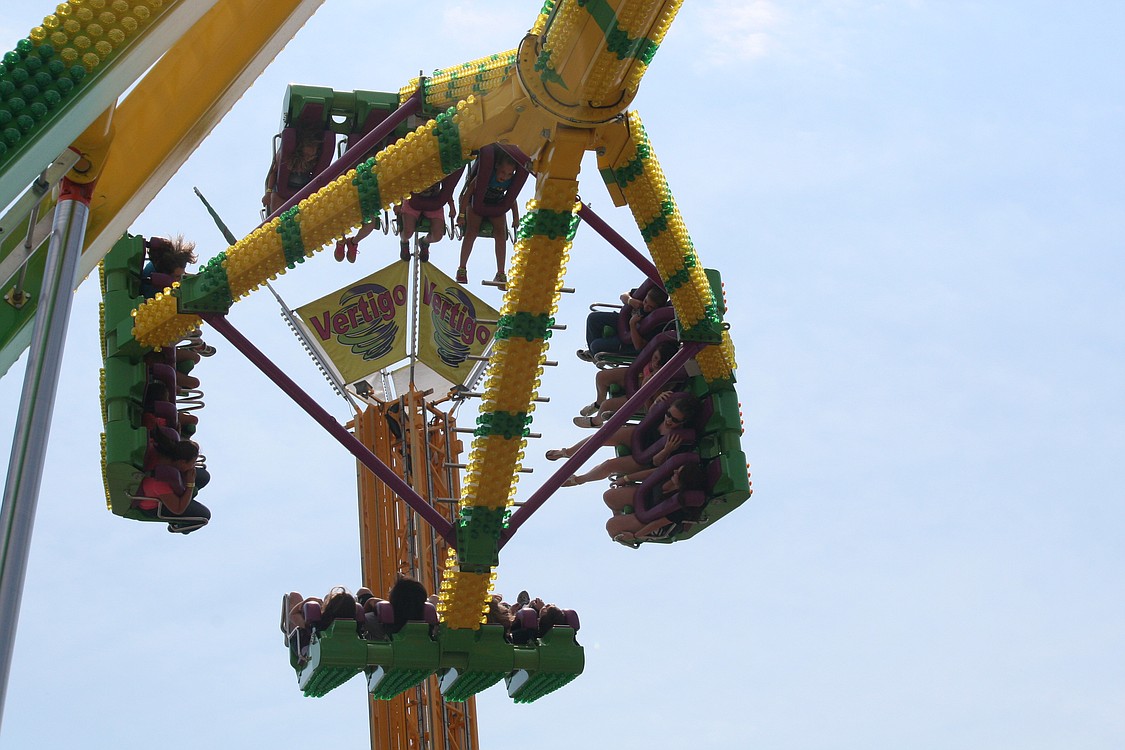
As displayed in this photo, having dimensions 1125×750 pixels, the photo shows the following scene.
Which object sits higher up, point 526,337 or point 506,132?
point 506,132

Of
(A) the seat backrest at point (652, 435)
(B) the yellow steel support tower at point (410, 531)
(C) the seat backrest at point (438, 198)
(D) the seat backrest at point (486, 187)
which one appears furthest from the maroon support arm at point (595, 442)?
(B) the yellow steel support tower at point (410, 531)

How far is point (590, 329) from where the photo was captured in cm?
1627

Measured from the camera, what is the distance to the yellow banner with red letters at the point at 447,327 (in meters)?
23.4

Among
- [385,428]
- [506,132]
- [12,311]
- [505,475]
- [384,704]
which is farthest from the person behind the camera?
[385,428]

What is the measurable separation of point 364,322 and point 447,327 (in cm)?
126

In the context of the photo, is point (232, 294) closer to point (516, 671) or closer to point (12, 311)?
point (12, 311)

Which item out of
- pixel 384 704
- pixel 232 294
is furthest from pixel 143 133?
pixel 384 704

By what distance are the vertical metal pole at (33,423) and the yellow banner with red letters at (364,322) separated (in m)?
13.7

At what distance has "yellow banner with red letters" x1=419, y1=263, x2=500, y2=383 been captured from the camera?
23.4m

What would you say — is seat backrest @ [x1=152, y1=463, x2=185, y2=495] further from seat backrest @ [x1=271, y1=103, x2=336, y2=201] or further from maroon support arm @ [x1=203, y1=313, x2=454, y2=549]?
seat backrest @ [x1=271, y1=103, x2=336, y2=201]

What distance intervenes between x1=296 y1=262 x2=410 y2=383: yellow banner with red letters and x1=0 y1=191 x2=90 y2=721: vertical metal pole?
13710mm

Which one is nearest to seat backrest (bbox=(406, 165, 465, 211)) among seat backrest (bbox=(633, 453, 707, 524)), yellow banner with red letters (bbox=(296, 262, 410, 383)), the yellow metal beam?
seat backrest (bbox=(633, 453, 707, 524))

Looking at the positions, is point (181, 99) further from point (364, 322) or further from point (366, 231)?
point (364, 322)

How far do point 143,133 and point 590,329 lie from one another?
577cm
